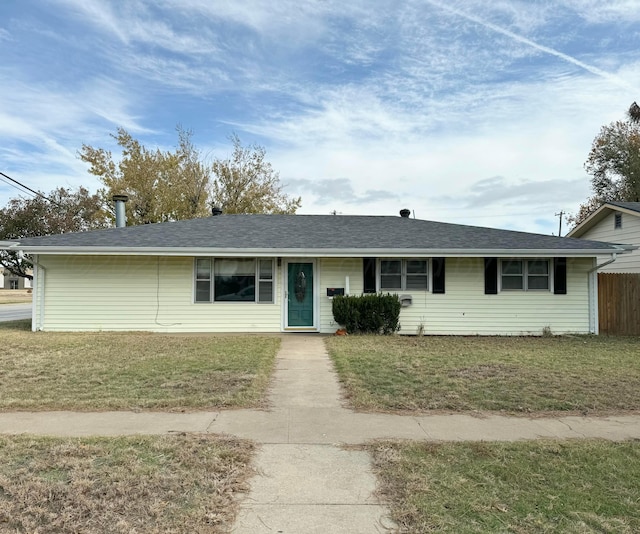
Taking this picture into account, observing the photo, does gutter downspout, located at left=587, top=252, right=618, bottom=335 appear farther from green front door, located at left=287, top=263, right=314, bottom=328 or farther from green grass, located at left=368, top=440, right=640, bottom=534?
green grass, located at left=368, top=440, right=640, bottom=534

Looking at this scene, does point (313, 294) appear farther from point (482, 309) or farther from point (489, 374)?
point (489, 374)

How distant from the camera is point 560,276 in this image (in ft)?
43.2

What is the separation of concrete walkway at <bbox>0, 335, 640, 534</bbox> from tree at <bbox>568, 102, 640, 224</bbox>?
95.8ft

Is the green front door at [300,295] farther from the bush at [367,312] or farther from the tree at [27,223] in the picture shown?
the tree at [27,223]

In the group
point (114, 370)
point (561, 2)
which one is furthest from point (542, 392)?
point (561, 2)

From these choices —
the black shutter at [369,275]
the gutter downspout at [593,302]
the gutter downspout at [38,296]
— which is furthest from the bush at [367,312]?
the gutter downspout at [38,296]

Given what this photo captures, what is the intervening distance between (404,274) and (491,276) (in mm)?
2402

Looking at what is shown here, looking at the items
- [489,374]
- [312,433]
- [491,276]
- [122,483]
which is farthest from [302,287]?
[122,483]

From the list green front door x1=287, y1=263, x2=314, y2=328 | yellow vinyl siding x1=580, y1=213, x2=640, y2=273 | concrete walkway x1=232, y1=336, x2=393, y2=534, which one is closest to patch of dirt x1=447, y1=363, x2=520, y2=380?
concrete walkway x1=232, y1=336, x2=393, y2=534

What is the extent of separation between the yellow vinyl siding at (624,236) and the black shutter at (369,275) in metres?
9.05

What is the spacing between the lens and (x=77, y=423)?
4930 millimetres

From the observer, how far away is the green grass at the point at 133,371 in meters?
5.77

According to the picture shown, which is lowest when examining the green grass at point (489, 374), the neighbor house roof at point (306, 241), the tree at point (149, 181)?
the green grass at point (489, 374)

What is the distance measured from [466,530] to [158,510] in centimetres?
196
